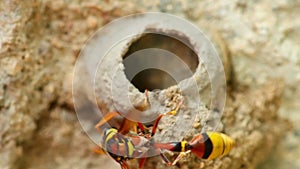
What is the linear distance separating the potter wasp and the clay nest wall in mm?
144

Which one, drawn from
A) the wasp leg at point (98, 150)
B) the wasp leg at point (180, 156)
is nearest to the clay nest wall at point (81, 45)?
the wasp leg at point (98, 150)

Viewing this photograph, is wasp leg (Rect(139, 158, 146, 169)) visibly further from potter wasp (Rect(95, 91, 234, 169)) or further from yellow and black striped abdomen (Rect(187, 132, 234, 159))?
yellow and black striped abdomen (Rect(187, 132, 234, 159))

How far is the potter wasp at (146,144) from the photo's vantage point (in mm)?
1718

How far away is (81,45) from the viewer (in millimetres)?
2037

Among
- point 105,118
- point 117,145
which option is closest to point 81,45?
point 105,118

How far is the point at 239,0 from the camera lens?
2025mm

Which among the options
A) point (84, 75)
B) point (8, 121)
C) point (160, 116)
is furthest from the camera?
point (84, 75)

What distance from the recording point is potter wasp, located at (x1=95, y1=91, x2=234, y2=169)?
67.6 inches

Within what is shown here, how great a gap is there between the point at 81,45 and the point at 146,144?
48 centimetres

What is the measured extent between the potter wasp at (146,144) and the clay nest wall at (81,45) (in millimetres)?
144

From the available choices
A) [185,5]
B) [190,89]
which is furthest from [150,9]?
[190,89]

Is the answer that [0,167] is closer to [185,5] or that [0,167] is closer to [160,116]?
[160,116]

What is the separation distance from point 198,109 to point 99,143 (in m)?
0.41

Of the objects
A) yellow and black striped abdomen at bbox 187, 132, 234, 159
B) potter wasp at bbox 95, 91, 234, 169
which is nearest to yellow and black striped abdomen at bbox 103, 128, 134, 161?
potter wasp at bbox 95, 91, 234, 169
